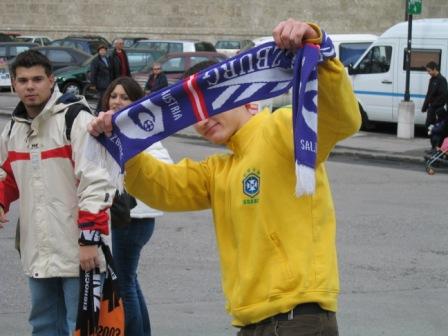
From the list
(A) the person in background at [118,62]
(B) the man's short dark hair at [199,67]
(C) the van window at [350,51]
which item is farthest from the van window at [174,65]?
(B) the man's short dark hair at [199,67]

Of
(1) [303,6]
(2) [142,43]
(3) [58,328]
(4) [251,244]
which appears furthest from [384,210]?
(1) [303,6]

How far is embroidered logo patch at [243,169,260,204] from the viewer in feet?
10.8

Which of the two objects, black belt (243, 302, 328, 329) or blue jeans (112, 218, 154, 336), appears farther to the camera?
blue jeans (112, 218, 154, 336)

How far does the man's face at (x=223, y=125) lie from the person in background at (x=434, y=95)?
1373cm

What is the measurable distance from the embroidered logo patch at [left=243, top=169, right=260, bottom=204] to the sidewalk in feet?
41.8

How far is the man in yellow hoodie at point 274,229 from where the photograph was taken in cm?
325

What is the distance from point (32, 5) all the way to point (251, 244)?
46981 mm


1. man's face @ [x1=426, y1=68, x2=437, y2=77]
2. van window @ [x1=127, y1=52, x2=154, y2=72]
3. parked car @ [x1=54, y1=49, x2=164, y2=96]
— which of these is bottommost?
parked car @ [x1=54, y1=49, x2=164, y2=96]

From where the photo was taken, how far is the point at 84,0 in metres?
48.1

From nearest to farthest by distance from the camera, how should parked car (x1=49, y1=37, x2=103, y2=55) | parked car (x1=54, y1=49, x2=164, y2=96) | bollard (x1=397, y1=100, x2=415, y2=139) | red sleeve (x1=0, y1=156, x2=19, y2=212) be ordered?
red sleeve (x1=0, y1=156, x2=19, y2=212) → bollard (x1=397, y1=100, x2=415, y2=139) → parked car (x1=54, y1=49, x2=164, y2=96) → parked car (x1=49, y1=37, x2=103, y2=55)

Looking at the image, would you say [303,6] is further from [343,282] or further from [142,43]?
[343,282]

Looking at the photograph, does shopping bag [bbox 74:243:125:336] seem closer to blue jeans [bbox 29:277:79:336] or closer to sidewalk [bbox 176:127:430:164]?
blue jeans [bbox 29:277:79:336]

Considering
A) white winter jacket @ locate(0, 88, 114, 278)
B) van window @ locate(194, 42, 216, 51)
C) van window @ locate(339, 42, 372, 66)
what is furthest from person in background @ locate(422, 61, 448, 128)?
van window @ locate(194, 42, 216, 51)

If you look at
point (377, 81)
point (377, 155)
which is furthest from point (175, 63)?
point (377, 155)
